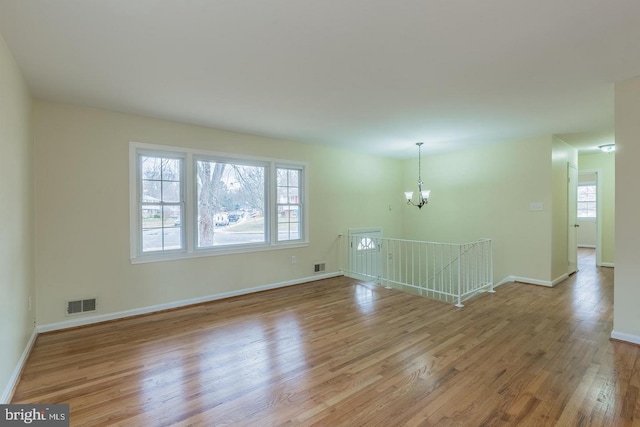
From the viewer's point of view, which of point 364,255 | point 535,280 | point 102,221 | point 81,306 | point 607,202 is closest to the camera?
point 81,306

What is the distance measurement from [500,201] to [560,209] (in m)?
0.92

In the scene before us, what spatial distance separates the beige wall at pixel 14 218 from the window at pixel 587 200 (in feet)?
40.3

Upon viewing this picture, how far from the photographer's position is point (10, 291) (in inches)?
88.4

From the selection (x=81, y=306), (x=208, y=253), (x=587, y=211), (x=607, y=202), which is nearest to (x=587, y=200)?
(x=587, y=211)

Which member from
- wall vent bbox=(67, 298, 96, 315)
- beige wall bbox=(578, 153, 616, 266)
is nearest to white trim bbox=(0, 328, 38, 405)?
wall vent bbox=(67, 298, 96, 315)

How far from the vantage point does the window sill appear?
378 centimetres

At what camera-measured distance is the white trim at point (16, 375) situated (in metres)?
2.02

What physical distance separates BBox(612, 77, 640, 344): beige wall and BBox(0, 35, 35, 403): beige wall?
5.07 m

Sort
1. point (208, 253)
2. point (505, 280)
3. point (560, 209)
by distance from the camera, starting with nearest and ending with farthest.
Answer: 1. point (208, 253)
2. point (560, 209)
3. point (505, 280)

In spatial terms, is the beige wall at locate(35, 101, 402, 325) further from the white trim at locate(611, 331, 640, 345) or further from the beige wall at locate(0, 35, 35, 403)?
the white trim at locate(611, 331, 640, 345)

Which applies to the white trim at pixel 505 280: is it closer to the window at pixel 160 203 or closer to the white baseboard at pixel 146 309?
the white baseboard at pixel 146 309

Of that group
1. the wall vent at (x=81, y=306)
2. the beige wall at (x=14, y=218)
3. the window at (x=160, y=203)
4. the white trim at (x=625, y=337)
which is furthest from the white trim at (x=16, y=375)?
the white trim at (x=625, y=337)

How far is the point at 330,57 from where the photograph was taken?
2332mm

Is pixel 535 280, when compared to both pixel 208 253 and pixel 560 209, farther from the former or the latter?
pixel 208 253
